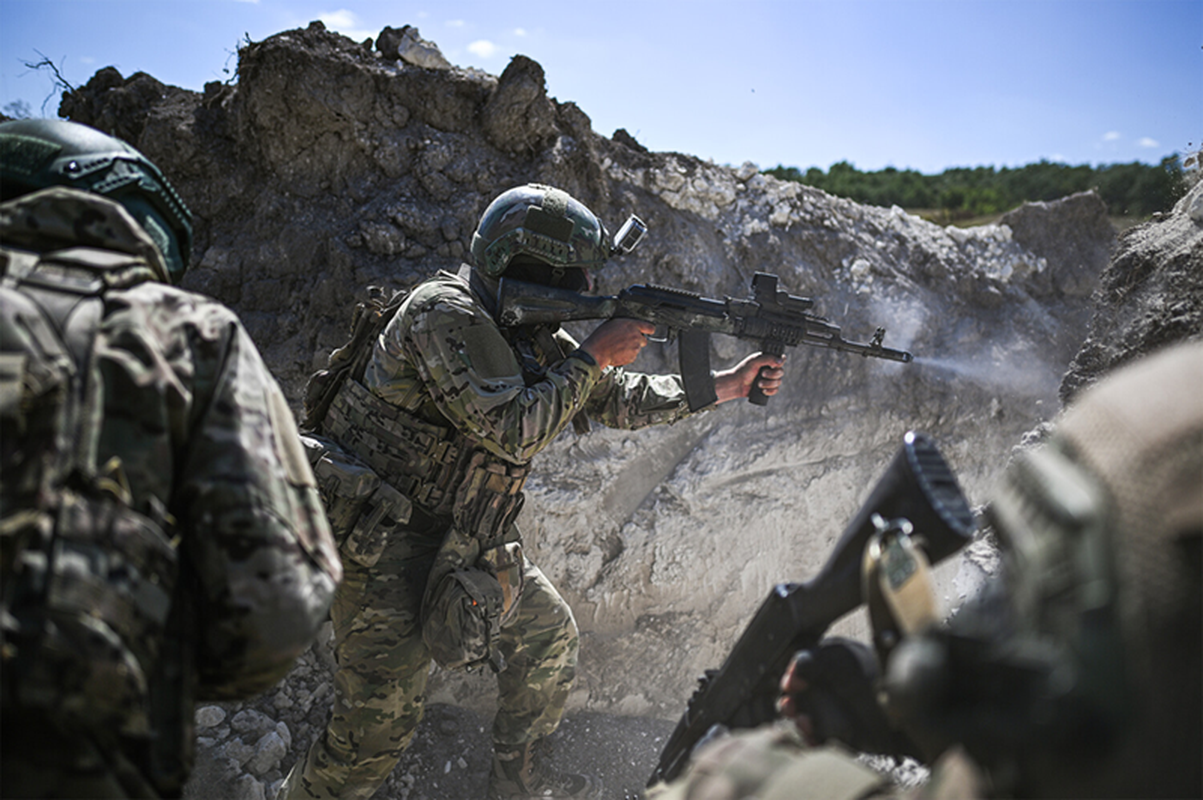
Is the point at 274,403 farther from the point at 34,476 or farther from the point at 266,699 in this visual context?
the point at 266,699

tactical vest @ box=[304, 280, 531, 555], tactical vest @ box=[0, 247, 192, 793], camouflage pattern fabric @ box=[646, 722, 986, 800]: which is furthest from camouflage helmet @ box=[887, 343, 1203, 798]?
tactical vest @ box=[304, 280, 531, 555]

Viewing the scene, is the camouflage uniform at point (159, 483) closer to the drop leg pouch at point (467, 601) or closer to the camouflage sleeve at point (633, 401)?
the drop leg pouch at point (467, 601)

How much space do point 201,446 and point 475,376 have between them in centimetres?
139

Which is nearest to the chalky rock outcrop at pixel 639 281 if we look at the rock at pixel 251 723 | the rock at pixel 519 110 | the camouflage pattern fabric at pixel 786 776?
the rock at pixel 519 110

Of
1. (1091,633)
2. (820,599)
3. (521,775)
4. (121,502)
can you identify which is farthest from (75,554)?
(521,775)

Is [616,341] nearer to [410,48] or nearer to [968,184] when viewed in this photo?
[410,48]

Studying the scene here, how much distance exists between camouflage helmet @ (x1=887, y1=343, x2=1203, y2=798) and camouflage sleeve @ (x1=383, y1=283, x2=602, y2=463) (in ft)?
6.48

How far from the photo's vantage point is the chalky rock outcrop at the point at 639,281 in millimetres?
4699

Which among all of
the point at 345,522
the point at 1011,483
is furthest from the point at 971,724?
the point at 345,522

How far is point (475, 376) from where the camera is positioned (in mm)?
2809

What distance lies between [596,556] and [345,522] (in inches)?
82.8

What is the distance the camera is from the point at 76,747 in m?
1.26

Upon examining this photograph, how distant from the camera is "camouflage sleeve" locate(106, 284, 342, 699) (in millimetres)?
1422

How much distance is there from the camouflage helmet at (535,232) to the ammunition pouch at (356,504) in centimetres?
96
